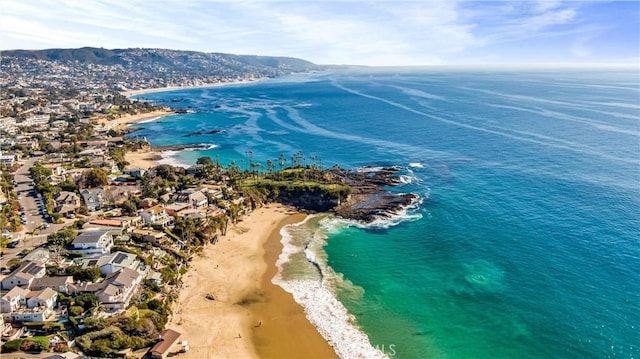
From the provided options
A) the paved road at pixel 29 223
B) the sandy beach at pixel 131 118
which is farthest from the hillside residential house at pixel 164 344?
the sandy beach at pixel 131 118

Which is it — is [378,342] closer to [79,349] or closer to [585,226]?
[79,349]

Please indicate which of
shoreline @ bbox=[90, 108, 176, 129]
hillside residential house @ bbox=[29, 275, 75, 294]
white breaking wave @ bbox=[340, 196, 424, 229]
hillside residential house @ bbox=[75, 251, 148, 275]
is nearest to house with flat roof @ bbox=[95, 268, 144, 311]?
hillside residential house @ bbox=[75, 251, 148, 275]

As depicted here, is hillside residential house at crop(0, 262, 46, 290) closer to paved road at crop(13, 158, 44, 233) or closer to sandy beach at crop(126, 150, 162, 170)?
paved road at crop(13, 158, 44, 233)

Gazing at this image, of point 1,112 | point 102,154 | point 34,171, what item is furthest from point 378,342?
point 1,112

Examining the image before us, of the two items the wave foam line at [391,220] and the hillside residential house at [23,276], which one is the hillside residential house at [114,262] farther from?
the wave foam line at [391,220]


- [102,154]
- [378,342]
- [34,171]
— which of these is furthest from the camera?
[102,154]

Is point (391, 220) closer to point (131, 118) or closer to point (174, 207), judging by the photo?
point (174, 207)
